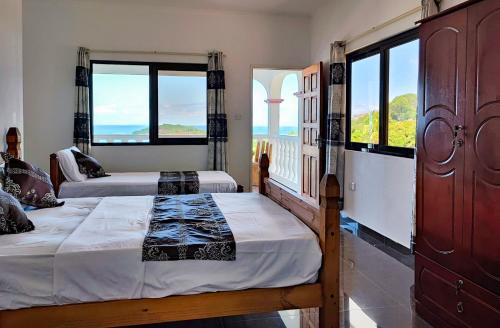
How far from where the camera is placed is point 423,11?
3297 millimetres

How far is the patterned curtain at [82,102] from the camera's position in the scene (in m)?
5.54

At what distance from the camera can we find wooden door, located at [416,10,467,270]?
222cm

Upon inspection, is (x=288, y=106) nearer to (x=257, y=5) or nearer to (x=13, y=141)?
(x=257, y=5)

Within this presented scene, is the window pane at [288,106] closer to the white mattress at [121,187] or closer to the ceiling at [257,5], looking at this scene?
the ceiling at [257,5]

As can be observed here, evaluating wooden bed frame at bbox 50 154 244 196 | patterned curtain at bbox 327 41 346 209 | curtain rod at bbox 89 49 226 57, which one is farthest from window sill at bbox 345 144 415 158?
wooden bed frame at bbox 50 154 244 196

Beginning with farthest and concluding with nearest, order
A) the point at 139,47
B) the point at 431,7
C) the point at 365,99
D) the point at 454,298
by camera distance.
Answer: the point at 139,47, the point at 365,99, the point at 431,7, the point at 454,298

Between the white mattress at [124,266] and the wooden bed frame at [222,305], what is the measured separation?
0.12ft

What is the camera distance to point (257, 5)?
561cm

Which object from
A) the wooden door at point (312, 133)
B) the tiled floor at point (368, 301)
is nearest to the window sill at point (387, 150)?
the wooden door at point (312, 133)

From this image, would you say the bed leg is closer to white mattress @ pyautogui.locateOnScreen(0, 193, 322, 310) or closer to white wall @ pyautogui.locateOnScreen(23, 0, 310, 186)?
white wall @ pyautogui.locateOnScreen(23, 0, 310, 186)

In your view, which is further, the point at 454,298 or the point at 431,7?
the point at 431,7

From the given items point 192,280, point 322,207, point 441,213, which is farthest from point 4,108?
point 441,213

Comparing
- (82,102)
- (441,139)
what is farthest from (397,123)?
(82,102)

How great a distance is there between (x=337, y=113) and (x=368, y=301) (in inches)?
106
